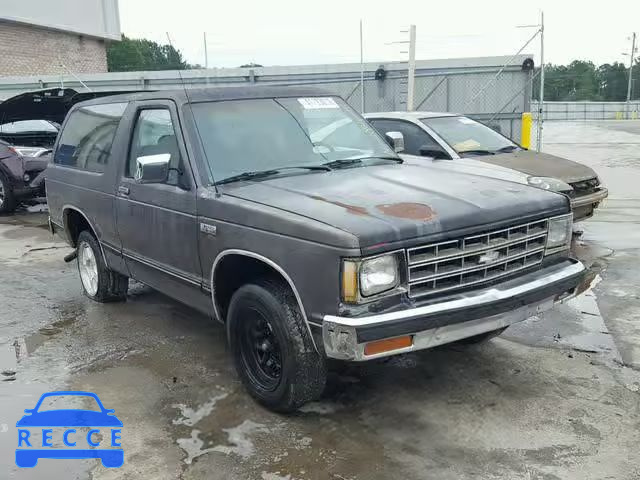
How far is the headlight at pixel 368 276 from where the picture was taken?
120 inches

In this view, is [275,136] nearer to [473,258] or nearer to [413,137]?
[473,258]

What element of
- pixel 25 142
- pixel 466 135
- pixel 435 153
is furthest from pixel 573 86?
pixel 435 153

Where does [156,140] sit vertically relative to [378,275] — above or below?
above

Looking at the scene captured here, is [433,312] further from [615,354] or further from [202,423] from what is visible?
[615,354]

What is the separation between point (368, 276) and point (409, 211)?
47 cm

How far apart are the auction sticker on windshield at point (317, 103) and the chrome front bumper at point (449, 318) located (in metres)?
2.05

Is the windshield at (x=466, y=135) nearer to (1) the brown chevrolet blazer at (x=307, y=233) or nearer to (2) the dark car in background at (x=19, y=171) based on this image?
(1) the brown chevrolet blazer at (x=307, y=233)

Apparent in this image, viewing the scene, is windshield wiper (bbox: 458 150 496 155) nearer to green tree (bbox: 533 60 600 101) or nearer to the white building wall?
the white building wall

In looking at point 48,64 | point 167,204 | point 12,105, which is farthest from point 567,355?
point 48,64

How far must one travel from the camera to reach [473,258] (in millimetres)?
3443

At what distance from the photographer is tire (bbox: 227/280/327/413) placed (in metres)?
3.36

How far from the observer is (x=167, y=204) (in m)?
4.26

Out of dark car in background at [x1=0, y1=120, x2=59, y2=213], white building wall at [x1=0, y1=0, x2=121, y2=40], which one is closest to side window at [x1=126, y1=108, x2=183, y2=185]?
dark car in background at [x1=0, y1=120, x2=59, y2=213]

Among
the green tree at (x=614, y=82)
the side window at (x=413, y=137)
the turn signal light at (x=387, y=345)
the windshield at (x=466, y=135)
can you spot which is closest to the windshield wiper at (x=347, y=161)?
the turn signal light at (x=387, y=345)
